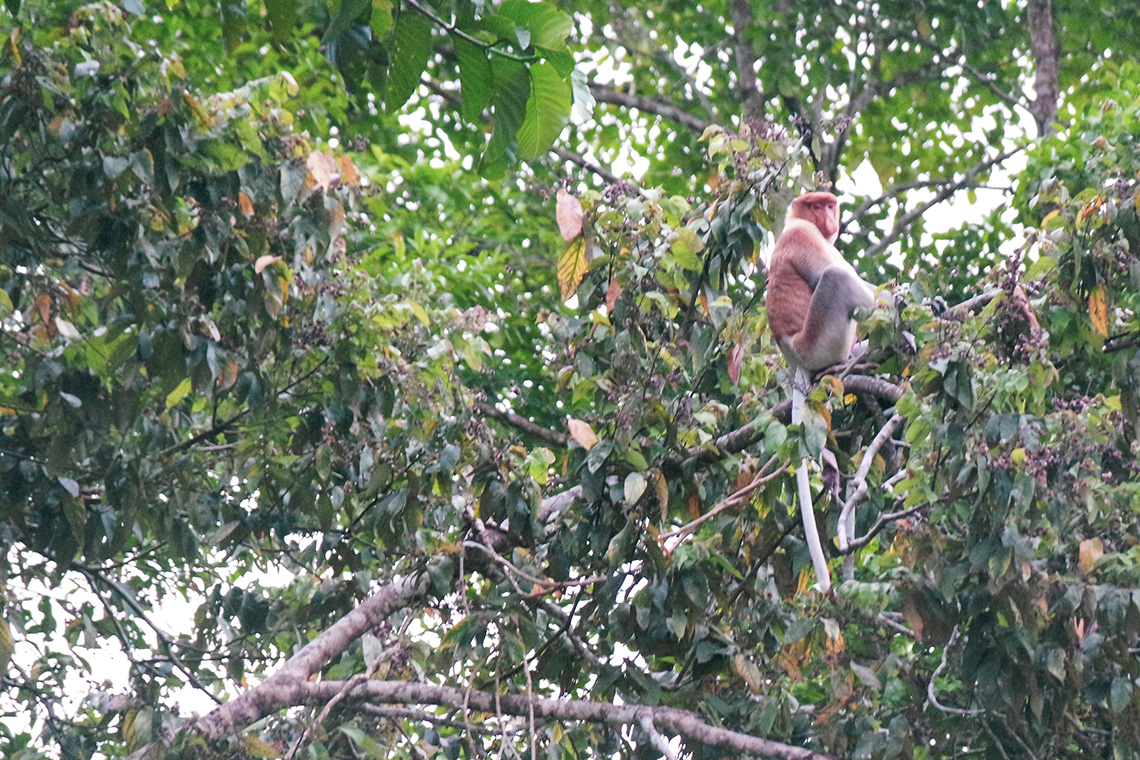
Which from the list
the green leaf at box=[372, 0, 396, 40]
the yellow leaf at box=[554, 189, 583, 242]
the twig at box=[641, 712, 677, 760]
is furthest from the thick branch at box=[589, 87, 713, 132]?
the green leaf at box=[372, 0, 396, 40]

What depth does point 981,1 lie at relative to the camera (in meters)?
8.96

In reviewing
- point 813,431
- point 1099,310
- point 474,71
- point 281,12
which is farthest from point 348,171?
point 474,71

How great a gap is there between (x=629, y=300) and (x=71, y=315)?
2220 millimetres

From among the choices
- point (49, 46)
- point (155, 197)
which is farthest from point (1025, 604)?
point (49, 46)

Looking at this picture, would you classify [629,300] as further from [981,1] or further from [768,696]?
[981,1]

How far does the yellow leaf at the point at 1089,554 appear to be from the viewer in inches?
136

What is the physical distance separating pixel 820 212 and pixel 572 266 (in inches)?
76.6

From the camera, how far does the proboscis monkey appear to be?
176 inches

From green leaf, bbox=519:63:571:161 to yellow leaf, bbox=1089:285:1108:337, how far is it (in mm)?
1976

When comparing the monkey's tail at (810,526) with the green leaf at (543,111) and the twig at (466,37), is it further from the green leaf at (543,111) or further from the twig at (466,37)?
the twig at (466,37)

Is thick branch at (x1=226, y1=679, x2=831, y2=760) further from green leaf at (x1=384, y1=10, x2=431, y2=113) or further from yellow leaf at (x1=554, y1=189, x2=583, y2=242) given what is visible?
green leaf at (x1=384, y1=10, x2=431, y2=113)

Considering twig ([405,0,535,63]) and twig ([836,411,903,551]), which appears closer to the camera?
twig ([405,0,535,63])

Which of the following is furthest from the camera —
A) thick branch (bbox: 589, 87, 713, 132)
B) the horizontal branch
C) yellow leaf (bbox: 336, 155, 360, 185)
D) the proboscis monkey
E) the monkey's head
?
thick branch (bbox: 589, 87, 713, 132)

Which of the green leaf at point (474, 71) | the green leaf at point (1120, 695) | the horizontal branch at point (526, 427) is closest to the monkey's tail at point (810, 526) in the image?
the green leaf at point (1120, 695)
